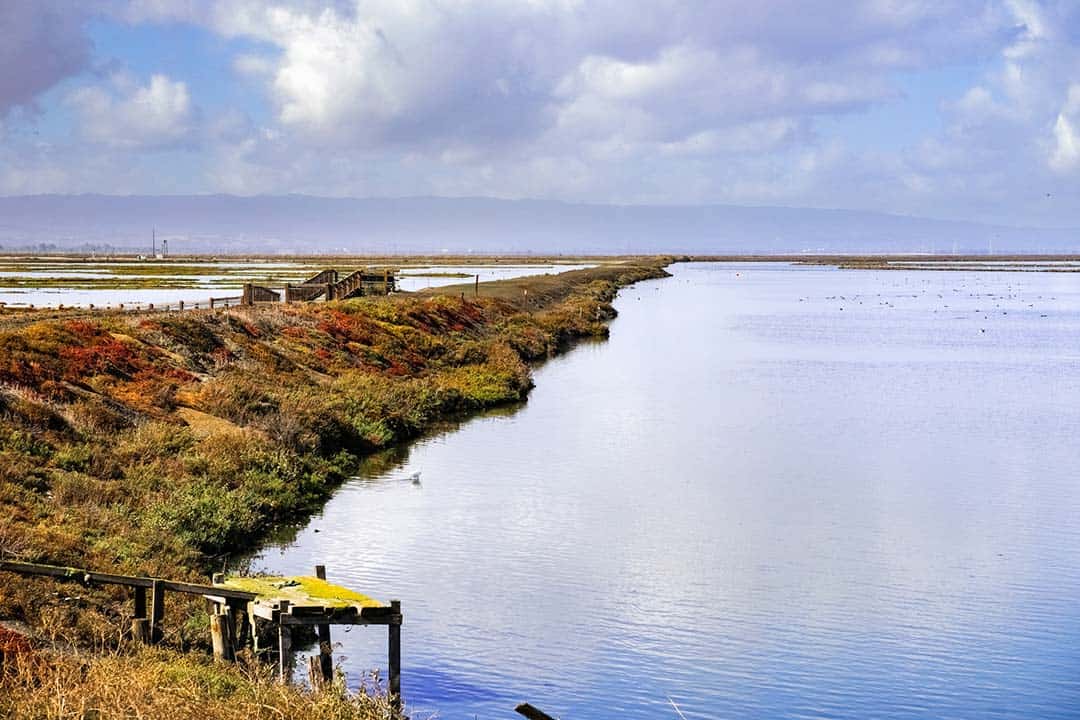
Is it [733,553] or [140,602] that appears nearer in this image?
[140,602]

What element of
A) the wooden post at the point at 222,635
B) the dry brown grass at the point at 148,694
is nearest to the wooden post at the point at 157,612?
the wooden post at the point at 222,635

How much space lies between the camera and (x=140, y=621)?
607 inches

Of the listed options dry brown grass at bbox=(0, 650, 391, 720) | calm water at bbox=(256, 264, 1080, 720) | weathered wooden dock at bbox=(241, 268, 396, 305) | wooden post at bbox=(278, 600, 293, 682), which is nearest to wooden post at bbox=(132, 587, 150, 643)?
dry brown grass at bbox=(0, 650, 391, 720)

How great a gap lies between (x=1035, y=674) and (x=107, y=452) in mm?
18854

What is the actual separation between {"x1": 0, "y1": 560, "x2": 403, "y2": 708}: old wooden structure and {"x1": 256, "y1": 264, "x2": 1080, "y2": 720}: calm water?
1.60 metres

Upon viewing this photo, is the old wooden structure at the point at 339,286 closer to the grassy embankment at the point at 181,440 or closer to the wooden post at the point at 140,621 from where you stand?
the grassy embankment at the point at 181,440

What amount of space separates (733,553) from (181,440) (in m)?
13.2

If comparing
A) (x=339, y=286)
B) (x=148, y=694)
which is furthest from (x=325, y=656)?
(x=339, y=286)

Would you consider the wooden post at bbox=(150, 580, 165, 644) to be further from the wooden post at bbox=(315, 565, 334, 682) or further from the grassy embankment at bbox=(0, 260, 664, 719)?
the wooden post at bbox=(315, 565, 334, 682)


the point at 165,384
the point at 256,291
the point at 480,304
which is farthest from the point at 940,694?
the point at 480,304

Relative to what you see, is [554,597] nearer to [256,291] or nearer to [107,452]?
[107,452]

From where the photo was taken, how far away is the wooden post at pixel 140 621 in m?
15.2

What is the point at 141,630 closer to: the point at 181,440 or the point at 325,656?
the point at 325,656

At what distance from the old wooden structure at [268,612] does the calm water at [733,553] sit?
160 centimetres
